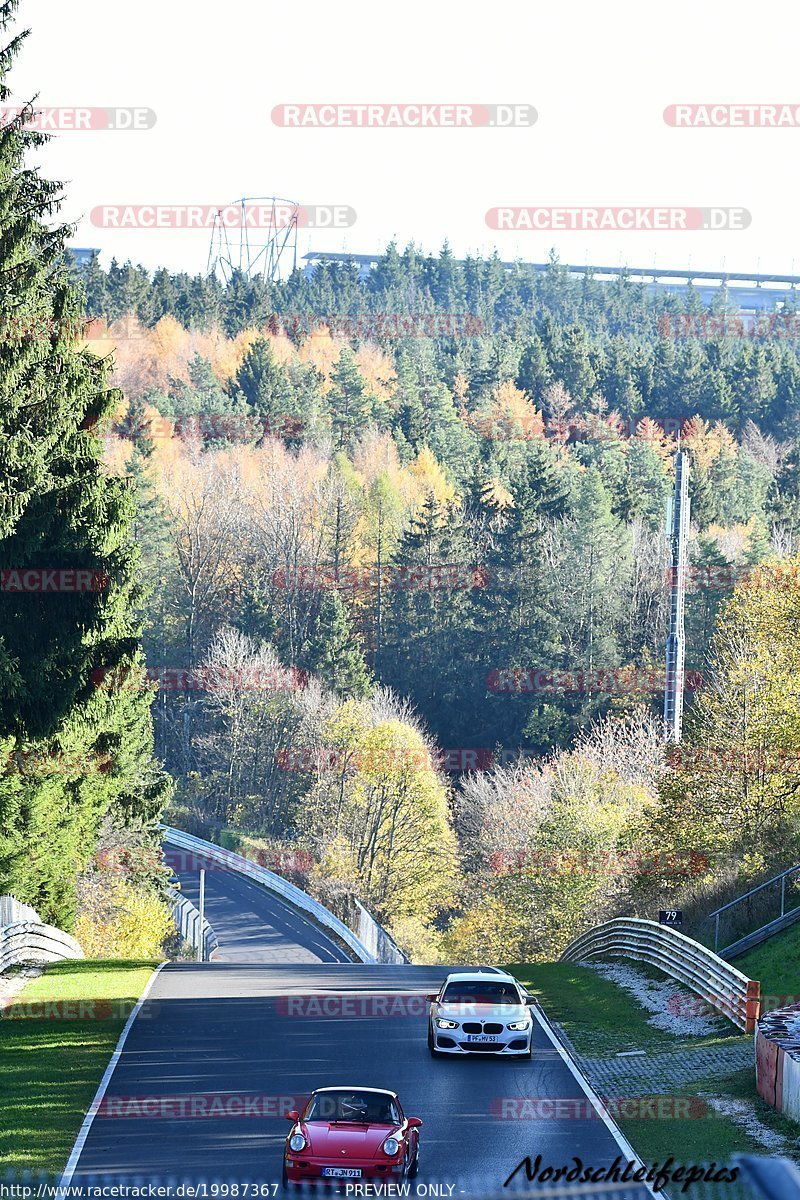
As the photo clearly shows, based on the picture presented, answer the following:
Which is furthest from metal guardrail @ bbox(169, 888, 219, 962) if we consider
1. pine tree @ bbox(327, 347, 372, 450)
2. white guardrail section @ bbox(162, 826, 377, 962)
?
pine tree @ bbox(327, 347, 372, 450)

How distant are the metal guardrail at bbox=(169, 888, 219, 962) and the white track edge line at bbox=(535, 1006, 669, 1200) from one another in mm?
33951

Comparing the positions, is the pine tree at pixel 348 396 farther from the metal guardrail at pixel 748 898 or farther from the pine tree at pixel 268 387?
the metal guardrail at pixel 748 898

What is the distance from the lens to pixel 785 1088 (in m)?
17.8

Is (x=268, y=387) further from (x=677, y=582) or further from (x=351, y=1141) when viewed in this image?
(x=351, y=1141)

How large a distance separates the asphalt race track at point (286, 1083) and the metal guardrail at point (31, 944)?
260 cm

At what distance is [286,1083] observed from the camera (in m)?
19.8

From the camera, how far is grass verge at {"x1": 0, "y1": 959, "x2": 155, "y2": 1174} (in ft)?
53.8

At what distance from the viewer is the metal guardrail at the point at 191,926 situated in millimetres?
59031

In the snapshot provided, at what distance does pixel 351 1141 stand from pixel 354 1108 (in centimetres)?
56

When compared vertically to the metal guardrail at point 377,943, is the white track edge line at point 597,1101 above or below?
above

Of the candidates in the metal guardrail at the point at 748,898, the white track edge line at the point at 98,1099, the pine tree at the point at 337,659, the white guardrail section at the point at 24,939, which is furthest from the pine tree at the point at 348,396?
the white track edge line at the point at 98,1099

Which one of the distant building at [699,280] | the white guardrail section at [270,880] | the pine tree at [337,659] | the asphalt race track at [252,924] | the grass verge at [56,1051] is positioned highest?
the distant building at [699,280]

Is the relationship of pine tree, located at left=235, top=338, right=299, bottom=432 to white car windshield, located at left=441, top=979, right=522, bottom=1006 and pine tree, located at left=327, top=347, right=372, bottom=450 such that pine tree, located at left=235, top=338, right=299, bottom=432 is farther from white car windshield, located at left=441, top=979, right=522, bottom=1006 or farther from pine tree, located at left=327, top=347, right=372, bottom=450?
white car windshield, located at left=441, top=979, right=522, bottom=1006

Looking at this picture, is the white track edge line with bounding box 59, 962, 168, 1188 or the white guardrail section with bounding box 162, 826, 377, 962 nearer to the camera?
the white track edge line with bounding box 59, 962, 168, 1188
